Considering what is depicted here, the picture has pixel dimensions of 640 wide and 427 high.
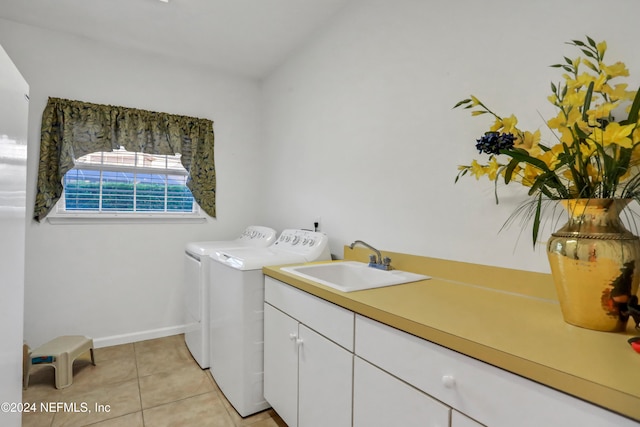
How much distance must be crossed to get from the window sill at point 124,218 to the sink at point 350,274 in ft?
5.92

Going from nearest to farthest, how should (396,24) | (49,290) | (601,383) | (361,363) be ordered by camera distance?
1. (601,383)
2. (361,363)
3. (396,24)
4. (49,290)

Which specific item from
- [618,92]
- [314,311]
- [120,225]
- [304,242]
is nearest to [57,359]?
[120,225]

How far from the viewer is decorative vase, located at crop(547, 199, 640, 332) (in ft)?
2.73

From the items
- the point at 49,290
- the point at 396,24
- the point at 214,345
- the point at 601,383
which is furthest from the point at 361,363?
the point at 49,290

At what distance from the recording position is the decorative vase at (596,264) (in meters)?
0.83

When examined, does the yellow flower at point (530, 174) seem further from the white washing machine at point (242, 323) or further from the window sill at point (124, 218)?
the window sill at point (124, 218)

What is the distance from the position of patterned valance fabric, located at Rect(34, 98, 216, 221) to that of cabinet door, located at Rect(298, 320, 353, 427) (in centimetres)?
219

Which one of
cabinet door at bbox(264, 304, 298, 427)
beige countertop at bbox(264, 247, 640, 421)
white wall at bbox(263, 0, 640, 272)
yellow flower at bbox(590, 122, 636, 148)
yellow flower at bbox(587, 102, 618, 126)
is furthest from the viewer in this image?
cabinet door at bbox(264, 304, 298, 427)

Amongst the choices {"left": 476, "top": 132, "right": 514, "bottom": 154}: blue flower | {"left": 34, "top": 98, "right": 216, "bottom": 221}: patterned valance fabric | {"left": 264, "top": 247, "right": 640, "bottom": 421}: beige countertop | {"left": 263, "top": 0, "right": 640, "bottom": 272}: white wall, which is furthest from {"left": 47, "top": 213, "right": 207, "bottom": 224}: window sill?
{"left": 476, "top": 132, "right": 514, "bottom": 154}: blue flower

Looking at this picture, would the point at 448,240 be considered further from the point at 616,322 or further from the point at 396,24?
the point at 396,24

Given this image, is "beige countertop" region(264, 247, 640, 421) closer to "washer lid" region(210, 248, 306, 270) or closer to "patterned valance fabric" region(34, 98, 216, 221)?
"washer lid" region(210, 248, 306, 270)

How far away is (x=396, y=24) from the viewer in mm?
1865

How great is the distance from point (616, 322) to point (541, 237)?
430 mm

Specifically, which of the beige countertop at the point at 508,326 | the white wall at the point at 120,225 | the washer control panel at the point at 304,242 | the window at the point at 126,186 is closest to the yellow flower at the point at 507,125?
the beige countertop at the point at 508,326
